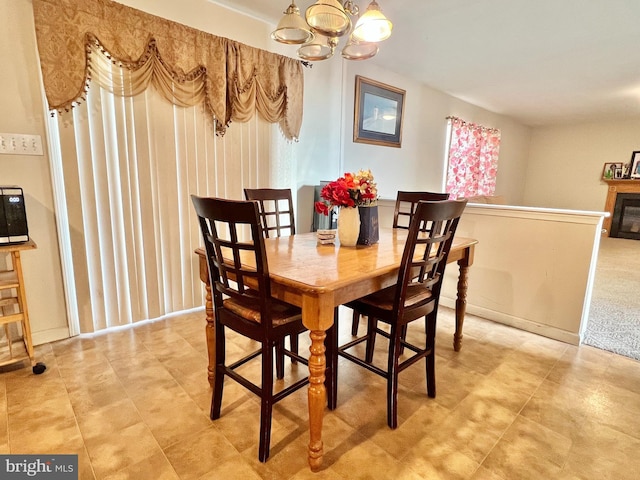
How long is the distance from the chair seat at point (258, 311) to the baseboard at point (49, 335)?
1551 mm

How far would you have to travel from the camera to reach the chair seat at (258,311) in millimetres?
1396

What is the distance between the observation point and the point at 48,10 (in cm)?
191

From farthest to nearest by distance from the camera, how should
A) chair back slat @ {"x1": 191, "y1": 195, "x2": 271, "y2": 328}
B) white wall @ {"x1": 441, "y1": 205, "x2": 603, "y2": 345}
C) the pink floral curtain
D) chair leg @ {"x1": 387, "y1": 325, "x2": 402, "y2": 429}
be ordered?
the pink floral curtain, white wall @ {"x1": 441, "y1": 205, "x2": 603, "y2": 345}, chair leg @ {"x1": 387, "y1": 325, "x2": 402, "y2": 429}, chair back slat @ {"x1": 191, "y1": 195, "x2": 271, "y2": 328}

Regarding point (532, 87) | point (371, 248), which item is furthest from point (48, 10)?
point (532, 87)

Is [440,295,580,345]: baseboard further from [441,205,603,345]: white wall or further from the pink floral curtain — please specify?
the pink floral curtain

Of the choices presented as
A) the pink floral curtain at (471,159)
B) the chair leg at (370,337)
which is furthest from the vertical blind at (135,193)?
the pink floral curtain at (471,159)

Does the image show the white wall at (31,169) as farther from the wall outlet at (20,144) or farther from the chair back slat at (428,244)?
the chair back slat at (428,244)

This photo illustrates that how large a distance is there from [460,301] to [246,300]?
1415 millimetres

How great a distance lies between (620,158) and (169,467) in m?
8.69

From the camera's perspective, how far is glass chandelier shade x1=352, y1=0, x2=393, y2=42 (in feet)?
5.44

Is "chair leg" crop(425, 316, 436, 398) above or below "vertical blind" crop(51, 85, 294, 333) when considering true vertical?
below

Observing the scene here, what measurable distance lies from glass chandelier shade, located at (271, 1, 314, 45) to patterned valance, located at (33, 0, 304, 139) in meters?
1.02

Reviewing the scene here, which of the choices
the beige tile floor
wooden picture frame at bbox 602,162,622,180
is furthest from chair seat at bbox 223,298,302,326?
wooden picture frame at bbox 602,162,622,180

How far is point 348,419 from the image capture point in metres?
1.61
